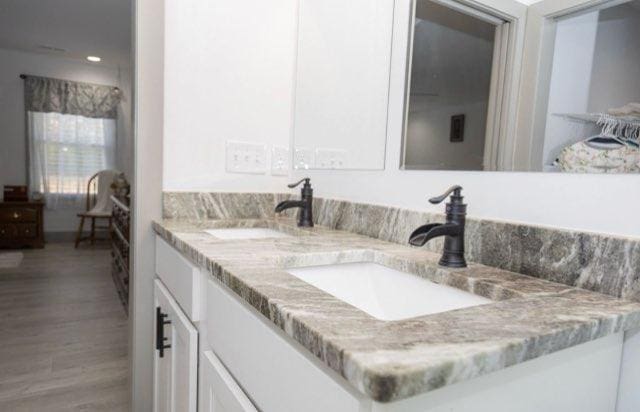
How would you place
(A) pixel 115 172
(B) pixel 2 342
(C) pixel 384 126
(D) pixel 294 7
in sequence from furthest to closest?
(A) pixel 115 172 < (B) pixel 2 342 < (D) pixel 294 7 < (C) pixel 384 126

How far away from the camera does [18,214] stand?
4578 millimetres

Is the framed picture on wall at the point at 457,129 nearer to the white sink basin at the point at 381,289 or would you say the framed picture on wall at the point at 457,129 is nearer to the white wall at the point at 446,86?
the white wall at the point at 446,86

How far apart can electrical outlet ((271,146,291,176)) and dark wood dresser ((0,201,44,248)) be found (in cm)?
433

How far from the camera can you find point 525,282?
27.6 inches

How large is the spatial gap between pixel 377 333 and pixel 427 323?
8 cm

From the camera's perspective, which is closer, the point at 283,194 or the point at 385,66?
the point at 385,66

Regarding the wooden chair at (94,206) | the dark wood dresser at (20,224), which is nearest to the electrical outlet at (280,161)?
the wooden chair at (94,206)

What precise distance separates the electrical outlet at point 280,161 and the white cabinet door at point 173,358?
25.3 inches

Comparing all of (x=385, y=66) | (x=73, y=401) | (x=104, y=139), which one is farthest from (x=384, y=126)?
(x=104, y=139)

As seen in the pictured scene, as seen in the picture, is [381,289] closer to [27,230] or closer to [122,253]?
[122,253]

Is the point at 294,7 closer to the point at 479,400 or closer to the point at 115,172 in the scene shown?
the point at 479,400

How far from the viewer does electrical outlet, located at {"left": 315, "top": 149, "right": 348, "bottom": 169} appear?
1.45m

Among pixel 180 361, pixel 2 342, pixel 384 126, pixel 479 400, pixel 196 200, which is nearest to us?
pixel 479 400

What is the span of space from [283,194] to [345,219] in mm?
443
